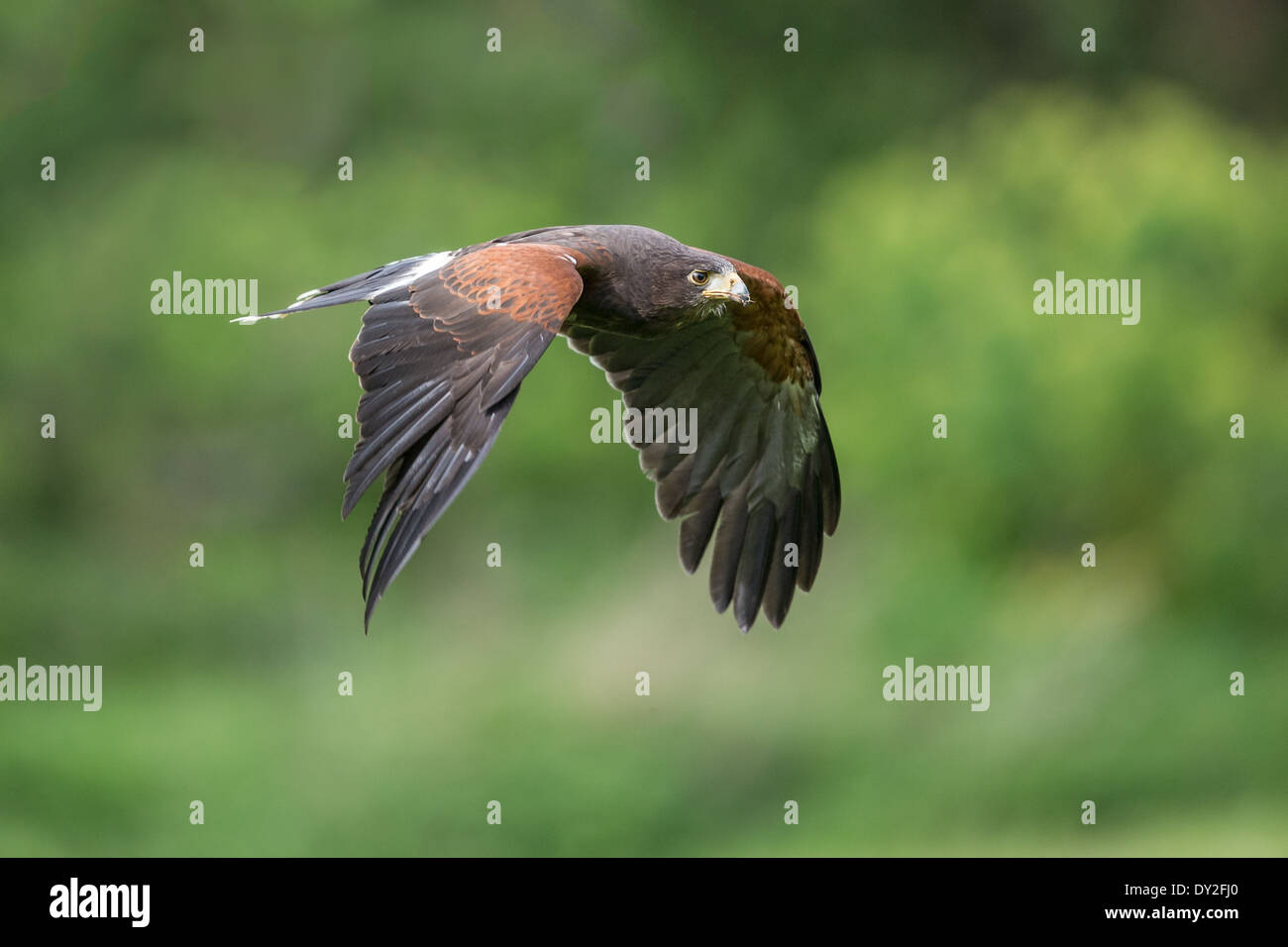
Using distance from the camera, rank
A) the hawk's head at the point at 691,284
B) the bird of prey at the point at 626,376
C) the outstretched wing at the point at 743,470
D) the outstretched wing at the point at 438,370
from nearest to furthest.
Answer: the outstretched wing at the point at 438,370 < the bird of prey at the point at 626,376 < the hawk's head at the point at 691,284 < the outstretched wing at the point at 743,470

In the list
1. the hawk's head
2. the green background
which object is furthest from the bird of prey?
the green background

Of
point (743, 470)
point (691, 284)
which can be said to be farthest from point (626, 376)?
point (691, 284)

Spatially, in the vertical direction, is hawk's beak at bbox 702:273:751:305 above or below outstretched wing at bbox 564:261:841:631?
above

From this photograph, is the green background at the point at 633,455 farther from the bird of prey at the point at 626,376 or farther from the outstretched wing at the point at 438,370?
the outstretched wing at the point at 438,370

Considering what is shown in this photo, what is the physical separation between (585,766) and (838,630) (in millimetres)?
2743

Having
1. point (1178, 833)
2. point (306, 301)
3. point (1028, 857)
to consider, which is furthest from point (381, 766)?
point (306, 301)

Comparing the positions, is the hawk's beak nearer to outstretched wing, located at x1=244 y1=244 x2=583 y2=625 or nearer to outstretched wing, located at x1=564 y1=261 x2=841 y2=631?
outstretched wing, located at x1=244 y1=244 x2=583 y2=625

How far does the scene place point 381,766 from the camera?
1568 centimetres

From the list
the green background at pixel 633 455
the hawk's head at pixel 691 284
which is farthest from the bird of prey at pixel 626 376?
the green background at pixel 633 455

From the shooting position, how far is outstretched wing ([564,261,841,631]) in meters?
9.46

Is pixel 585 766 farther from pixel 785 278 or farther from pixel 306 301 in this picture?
pixel 306 301

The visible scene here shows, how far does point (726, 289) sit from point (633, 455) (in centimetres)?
989

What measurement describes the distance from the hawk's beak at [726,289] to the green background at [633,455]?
761cm

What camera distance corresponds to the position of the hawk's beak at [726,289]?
27.5ft
